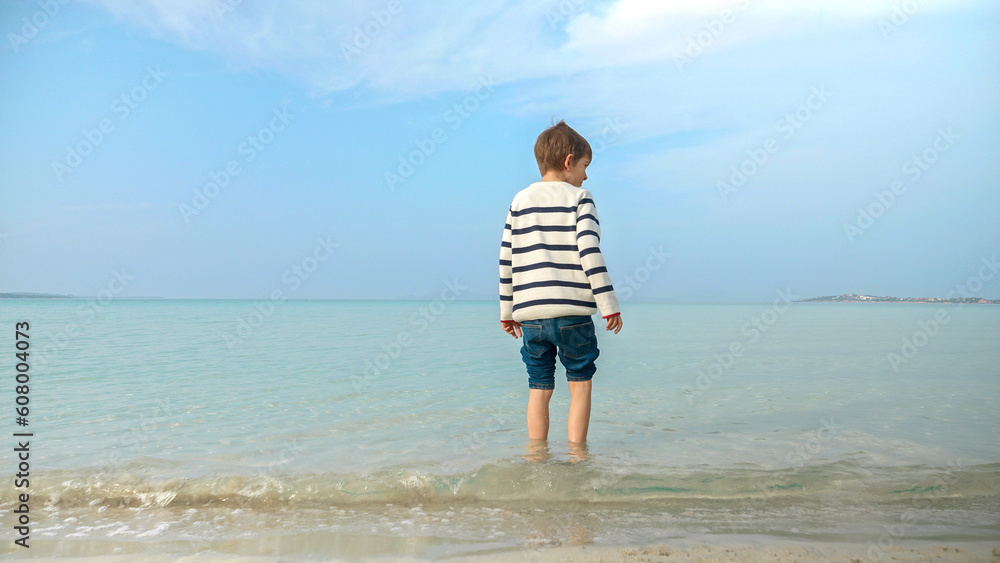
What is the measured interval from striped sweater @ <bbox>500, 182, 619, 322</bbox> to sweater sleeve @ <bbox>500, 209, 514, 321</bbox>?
0.18 feet

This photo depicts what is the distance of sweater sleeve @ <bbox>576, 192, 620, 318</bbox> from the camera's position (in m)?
2.93

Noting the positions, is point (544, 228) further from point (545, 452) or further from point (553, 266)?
point (545, 452)

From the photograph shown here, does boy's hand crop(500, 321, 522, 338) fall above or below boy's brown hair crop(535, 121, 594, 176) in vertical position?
below

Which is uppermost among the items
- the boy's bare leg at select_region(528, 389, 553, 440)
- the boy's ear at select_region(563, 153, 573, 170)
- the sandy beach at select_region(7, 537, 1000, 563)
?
the boy's ear at select_region(563, 153, 573, 170)

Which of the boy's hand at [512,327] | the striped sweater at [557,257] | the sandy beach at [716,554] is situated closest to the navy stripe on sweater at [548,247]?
the striped sweater at [557,257]

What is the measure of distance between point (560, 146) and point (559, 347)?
1139 mm

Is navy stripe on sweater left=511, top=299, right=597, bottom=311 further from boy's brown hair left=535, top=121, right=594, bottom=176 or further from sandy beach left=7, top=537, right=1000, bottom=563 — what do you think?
sandy beach left=7, top=537, right=1000, bottom=563

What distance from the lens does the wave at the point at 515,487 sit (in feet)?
8.48

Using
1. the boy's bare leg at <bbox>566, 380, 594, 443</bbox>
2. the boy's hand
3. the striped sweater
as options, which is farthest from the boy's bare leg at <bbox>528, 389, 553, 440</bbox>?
the striped sweater

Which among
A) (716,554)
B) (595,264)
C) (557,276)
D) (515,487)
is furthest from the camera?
(557,276)

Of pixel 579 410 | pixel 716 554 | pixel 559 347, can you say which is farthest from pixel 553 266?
pixel 716 554

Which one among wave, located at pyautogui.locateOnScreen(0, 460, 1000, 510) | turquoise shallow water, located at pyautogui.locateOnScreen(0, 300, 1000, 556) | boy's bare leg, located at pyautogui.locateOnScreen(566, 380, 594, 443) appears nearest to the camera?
turquoise shallow water, located at pyautogui.locateOnScreen(0, 300, 1000, 556)

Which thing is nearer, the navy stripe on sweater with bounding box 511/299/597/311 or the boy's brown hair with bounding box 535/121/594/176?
the navy stripe on sweater with bounding box 511/299/597/311

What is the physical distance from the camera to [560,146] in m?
3.21
